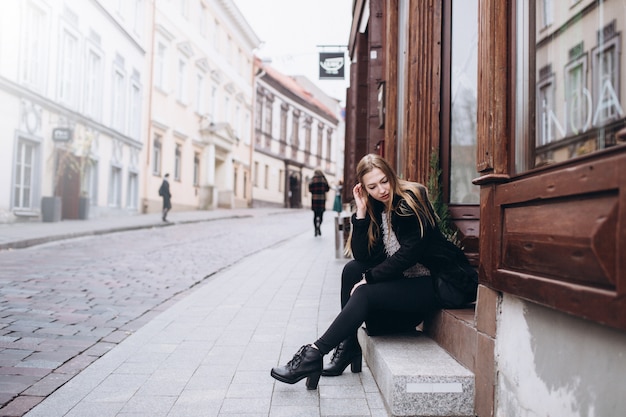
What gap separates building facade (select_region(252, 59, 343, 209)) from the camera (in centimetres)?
4147

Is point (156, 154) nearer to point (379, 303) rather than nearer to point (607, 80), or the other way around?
point (379, 303)

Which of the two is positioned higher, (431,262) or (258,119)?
(258,119)

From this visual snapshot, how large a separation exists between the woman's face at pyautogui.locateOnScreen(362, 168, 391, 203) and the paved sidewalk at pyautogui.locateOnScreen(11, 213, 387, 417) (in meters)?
1.14

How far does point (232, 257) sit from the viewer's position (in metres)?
10.9

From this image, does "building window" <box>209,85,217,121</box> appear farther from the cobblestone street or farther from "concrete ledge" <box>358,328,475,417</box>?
"concrete ledge" <box>358,328,475,417</box>

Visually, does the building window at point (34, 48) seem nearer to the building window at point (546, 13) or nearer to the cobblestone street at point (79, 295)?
the cobblestone street at point (79, 295)

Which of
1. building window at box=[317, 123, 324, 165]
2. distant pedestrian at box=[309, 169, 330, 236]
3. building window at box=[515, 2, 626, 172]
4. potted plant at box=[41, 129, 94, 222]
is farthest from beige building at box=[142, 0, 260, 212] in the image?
building window at box=[515, 2, 626, 172]

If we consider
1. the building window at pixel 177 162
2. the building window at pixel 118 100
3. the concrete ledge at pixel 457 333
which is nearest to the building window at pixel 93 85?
the building window at pixel 118 100

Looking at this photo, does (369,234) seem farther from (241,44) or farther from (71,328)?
(241,44)

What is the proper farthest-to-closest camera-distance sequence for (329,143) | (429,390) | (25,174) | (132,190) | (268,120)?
(329,143), (268,120), (132,190), (25,174), (429,390)

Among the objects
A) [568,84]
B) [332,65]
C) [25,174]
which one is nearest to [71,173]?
[25,174]

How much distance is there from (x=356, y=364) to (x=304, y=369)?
522 millimetres

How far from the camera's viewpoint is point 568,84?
2660 millimetres

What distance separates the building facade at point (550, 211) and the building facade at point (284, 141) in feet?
122
